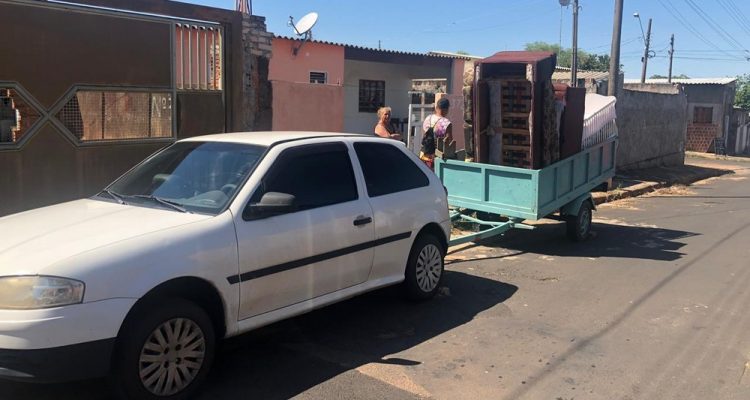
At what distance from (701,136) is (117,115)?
33.5 meters

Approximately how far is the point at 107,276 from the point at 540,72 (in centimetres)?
607

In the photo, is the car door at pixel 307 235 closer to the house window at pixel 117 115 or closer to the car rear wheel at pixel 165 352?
the car rear wheel at pixel 165 352

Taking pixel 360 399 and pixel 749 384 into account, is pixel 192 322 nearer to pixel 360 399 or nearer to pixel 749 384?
pixel 360 399

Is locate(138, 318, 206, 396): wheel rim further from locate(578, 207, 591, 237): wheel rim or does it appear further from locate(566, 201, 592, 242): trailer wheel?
locate(578, 207, 591, 237): wheel rim

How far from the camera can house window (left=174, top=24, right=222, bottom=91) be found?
28.0 feet

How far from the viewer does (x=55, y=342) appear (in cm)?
318

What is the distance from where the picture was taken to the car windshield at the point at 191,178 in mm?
4227

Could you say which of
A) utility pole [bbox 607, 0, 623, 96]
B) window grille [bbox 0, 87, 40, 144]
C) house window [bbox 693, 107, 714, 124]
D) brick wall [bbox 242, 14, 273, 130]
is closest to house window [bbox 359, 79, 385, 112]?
utility pole [bbox 607, 0, 623, 96]

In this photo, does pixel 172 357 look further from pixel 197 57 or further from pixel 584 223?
pixel 584 223

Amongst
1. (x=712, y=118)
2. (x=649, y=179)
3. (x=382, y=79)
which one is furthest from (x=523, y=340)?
(x=712, y=118)

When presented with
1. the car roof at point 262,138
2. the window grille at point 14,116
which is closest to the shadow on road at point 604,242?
the car roof at point 262,138

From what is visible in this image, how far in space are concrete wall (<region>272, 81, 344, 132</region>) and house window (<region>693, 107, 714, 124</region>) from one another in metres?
28.1

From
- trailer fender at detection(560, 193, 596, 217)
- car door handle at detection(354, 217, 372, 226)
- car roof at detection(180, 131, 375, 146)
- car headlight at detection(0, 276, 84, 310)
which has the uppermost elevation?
car roof at detection(180, 131, 375, 146)

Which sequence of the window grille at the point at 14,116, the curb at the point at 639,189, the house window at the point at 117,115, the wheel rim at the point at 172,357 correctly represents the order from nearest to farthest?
the wheel rim at the point at 172,357, the window grille at the point at 14,116, the house window at the point at 117,115, the curb at the point at 639,189
